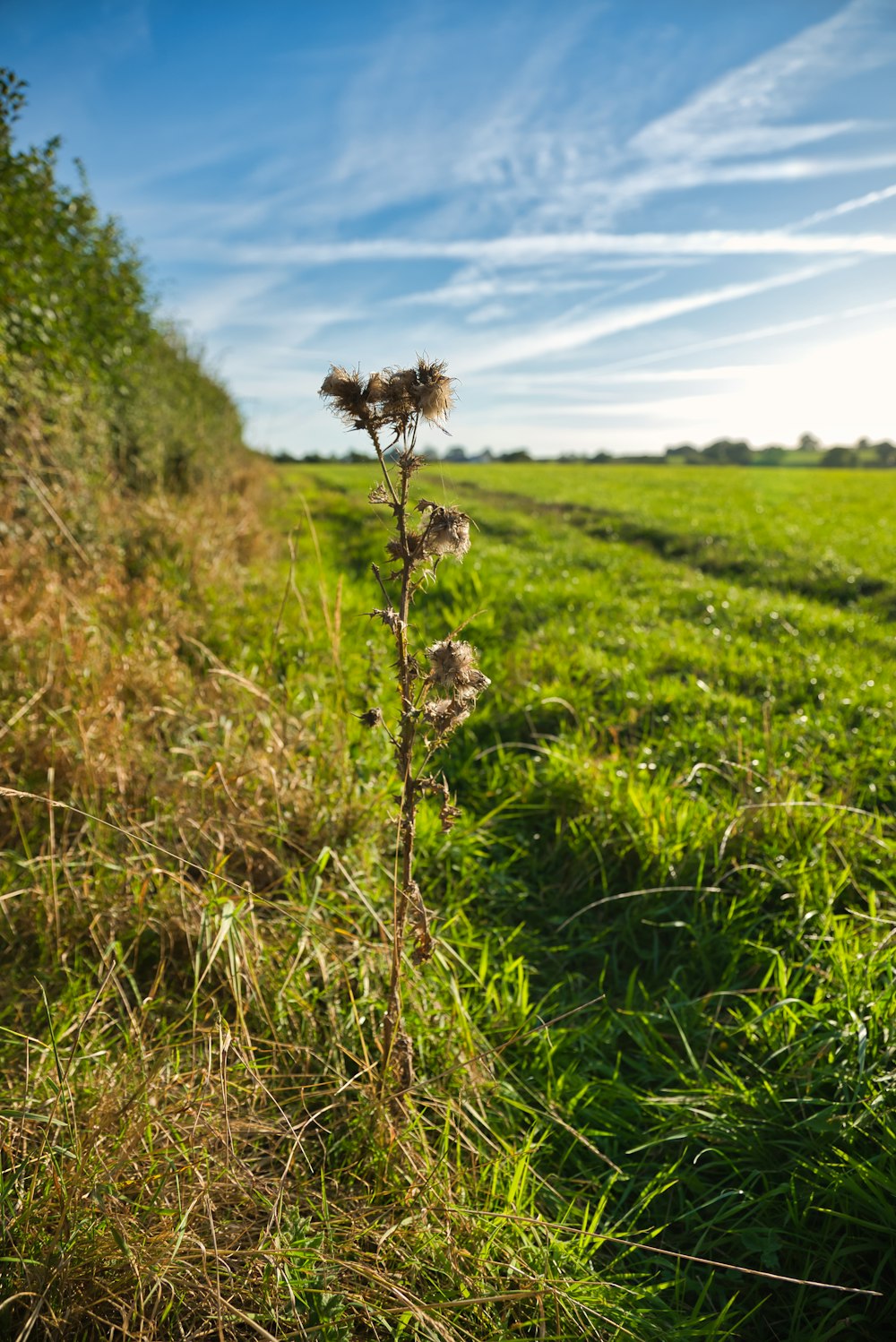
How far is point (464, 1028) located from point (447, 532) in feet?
5.22

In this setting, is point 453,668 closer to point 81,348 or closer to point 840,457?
point 81,348

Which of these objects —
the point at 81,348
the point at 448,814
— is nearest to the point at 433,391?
the point at 448,814

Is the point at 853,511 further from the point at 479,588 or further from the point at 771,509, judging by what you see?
the point at 479,588

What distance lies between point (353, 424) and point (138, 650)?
3.28 m

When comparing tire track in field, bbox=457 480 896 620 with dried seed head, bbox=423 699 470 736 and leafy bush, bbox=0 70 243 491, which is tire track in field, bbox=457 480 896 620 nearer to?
leafy bush, bbox=0 70 243 491

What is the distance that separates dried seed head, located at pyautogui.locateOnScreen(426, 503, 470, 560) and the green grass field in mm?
182

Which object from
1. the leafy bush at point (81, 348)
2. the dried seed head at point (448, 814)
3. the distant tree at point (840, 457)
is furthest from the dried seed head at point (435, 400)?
the distant tree at point (840, 457)

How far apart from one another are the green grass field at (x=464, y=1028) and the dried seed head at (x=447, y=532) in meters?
0.18

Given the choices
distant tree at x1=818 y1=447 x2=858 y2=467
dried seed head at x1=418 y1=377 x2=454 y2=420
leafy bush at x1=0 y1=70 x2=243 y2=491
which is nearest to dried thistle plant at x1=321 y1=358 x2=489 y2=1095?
dried seed head at x1=418 y1=377 x2=454 y2=420

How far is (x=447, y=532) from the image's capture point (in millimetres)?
1488

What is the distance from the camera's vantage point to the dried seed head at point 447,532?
4.88 feet

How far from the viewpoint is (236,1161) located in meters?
1.78

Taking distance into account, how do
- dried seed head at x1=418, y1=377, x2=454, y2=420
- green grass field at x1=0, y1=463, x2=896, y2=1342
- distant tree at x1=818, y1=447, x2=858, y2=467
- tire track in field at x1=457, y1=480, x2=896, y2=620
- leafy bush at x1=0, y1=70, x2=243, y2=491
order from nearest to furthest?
1. dried seed head at x1=418, y1=377, x2=454, y2=420
2. green grass field at x1=0, y1=463, x2=896, y2=1342
3. leafy bush at x1=0, y1=70, x2=243, y2=491
4. tire track in field at x1=457, y1=480, x2=896, y2=620
5. distant tree at x1=818, y1=447, x2=858, y2=467

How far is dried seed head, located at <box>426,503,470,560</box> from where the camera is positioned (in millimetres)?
1487
